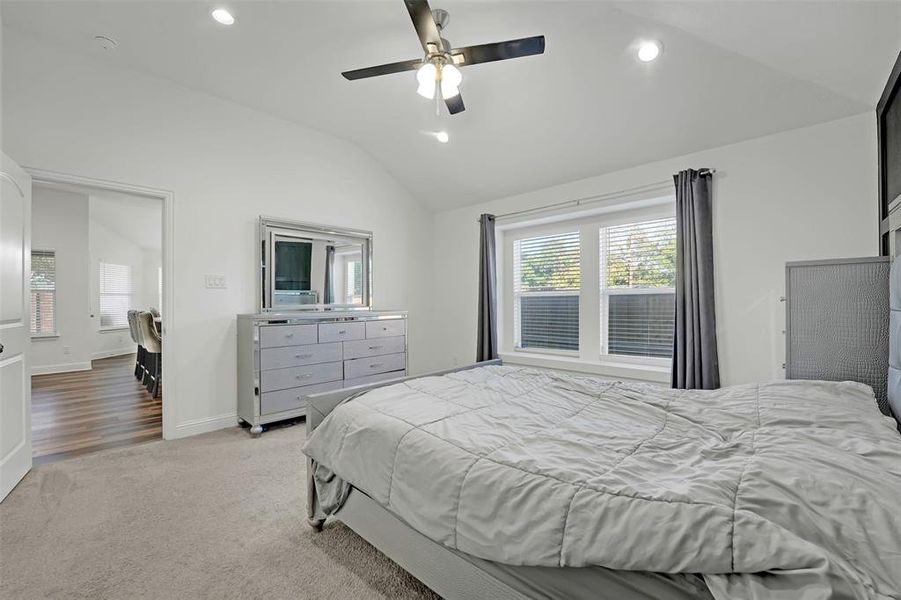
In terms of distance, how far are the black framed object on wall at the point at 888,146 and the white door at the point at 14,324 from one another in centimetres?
475

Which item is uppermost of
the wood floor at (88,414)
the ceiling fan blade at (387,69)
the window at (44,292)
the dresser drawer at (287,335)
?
the ceiling fan blade at (387,69)

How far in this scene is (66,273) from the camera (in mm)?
6020

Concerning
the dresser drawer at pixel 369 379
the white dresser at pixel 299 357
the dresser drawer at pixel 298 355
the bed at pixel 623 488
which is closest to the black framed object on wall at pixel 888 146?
the bed at pixel 623 488

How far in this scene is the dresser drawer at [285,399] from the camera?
335 centimetres

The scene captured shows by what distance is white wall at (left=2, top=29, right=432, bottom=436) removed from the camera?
2.74m

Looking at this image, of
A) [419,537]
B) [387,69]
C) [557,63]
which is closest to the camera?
[419,537]

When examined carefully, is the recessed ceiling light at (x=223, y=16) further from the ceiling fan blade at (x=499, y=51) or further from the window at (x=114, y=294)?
the window at (x=114, y=294)

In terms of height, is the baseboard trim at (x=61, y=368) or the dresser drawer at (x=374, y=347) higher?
the dresser drawer at (x=374, y=347)

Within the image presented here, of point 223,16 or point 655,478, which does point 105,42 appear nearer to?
point 223,16

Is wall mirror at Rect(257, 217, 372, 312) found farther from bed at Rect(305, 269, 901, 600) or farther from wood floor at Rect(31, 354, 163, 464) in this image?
bed at Rect(305, 269, 901, 600)

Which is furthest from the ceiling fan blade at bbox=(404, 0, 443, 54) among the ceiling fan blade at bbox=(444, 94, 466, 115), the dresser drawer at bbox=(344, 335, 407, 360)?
the dresser drawer at bbox=(344, 335, 407, 360)

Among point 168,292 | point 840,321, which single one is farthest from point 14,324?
point 840,321

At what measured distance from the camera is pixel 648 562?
33.5 inches

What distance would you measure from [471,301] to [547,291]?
91 centimetres
